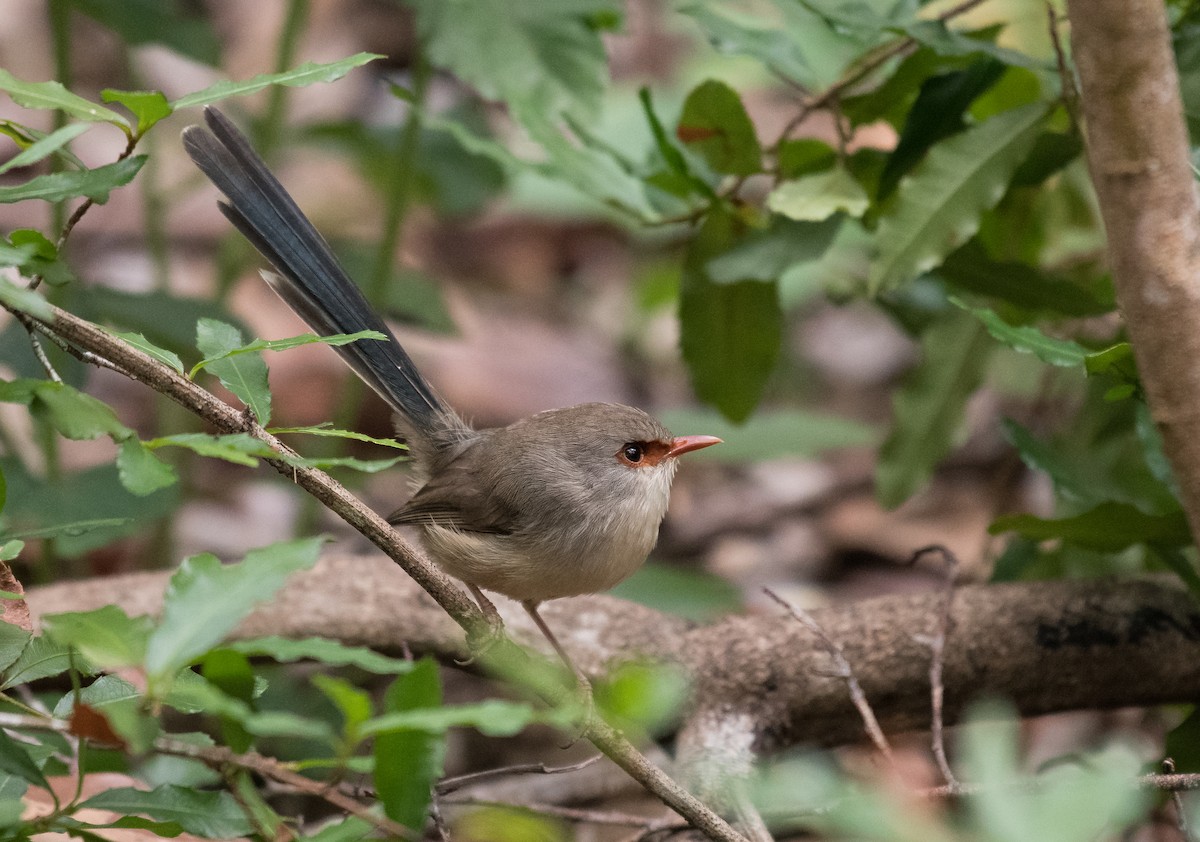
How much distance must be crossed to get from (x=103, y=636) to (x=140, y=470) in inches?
10.8

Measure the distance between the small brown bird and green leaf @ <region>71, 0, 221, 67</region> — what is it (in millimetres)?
1561

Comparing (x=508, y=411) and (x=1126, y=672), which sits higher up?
(x=508, y=411)

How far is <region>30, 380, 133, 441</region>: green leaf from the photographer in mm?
1574

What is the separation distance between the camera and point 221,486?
6512 millimetres

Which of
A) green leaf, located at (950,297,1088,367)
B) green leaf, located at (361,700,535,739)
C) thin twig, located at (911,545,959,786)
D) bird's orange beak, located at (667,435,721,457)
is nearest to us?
green leaf, located at (361,700,535,739)

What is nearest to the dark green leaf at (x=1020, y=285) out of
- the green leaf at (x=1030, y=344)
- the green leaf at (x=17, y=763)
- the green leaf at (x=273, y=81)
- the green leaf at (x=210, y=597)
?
the green leaf at (x=1030, y=344)

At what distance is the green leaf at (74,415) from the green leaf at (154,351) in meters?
0.16

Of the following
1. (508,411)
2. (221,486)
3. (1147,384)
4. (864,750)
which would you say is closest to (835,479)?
(508,411)

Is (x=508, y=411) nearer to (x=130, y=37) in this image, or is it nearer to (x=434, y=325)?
(x=434, y=325)

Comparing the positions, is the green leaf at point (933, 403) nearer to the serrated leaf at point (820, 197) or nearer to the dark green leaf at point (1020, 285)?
the dark green leaf at point (1020, 285)

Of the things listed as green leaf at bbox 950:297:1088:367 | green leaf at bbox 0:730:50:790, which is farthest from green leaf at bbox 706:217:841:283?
green leaf at bbox 0:730:50:790

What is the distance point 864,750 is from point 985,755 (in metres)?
3.47

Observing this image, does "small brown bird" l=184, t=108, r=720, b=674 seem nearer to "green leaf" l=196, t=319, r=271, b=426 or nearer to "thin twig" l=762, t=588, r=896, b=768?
"thin twig" l=762, t=588, r=896, b=768

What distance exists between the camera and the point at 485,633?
2260 millimetres
